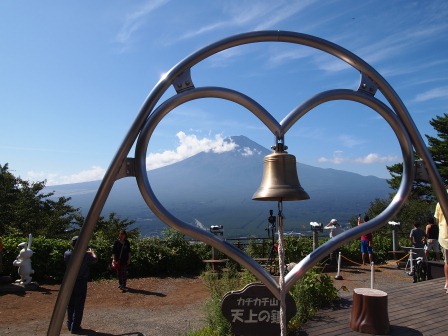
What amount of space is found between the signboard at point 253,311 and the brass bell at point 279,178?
179 cm

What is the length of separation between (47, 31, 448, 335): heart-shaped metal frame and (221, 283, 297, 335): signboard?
4.61ft

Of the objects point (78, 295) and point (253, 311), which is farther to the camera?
point (78, 295)

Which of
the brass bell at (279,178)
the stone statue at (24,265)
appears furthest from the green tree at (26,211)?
the brass bell at (279,178)

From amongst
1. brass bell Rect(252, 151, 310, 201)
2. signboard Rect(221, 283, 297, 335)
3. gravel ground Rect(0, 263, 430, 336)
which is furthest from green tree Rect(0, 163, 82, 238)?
brass bell Rect(252, 151, 310, 201)

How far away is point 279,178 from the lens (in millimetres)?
3459

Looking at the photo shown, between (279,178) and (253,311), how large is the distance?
2.29 m

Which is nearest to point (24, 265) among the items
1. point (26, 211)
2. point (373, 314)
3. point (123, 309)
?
point (123, 309)

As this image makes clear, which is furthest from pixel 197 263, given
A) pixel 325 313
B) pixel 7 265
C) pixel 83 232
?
pixel 83 232

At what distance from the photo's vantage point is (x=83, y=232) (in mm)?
3420

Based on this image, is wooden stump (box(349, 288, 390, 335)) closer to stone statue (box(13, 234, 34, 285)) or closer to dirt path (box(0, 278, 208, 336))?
dirt path (box(0, 278, 208, 336))

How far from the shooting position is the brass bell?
3.38m

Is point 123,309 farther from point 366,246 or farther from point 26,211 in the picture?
point 26,211

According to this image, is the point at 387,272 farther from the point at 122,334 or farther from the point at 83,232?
the point at 83,232

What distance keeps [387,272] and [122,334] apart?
9.25m
